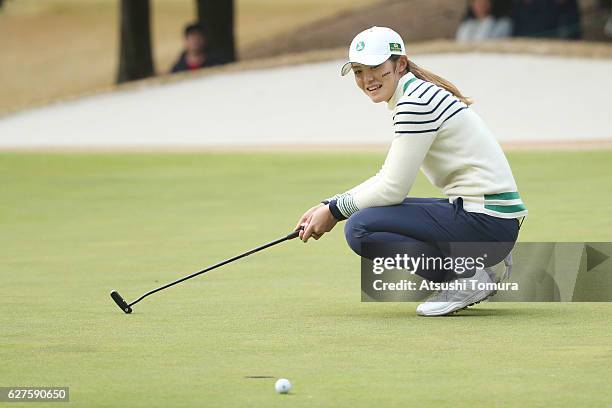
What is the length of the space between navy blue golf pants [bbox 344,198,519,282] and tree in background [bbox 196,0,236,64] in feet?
63.7

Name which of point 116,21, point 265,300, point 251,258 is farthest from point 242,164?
point 116,21

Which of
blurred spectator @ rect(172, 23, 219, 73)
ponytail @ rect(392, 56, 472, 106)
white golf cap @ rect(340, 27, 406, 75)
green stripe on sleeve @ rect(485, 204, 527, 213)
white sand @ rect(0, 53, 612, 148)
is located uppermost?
white golf cap @ rect(340, 27, 406, 75)

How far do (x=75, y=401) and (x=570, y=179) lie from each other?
9.57m

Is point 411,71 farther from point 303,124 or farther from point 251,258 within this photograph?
point 303,124

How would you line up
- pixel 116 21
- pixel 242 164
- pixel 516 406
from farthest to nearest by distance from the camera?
1. pixel 116 21
2. pixel 242 164
3. pixel 516 406

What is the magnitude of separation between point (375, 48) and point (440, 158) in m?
0.58

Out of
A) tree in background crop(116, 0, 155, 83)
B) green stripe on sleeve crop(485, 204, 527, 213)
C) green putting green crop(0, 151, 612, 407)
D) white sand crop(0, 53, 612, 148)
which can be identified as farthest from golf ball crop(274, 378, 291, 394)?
tree in background crop(116, 0, 155, 83)

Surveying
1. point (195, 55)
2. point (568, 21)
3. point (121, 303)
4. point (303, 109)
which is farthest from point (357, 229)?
point (568, 21)

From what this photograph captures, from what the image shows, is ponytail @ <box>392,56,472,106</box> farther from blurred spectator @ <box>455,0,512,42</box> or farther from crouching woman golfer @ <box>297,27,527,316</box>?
blurred spectator @ <box>455,0,512,42</box>

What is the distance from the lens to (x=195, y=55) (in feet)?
77.5

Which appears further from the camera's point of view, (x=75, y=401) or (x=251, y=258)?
(x=251, y=258)

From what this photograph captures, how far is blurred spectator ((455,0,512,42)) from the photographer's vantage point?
24.7 m

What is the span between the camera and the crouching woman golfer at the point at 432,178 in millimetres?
6848

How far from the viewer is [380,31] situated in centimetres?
697
